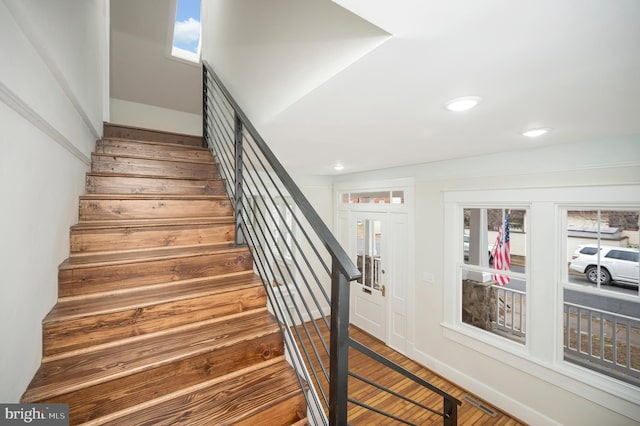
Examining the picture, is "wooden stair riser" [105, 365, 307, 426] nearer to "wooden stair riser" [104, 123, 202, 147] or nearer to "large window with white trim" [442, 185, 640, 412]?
"large window with white trim" [442, 185, 640, 412]

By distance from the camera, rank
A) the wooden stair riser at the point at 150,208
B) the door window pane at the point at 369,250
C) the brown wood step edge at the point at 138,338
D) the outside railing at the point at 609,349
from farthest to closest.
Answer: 1. the door window pane at the point at 369,250
2. the outside railing at the point at 609,349
3. the wooden stair riser at the point at 150,208
4. the brown wood step edge at the point at 138,338

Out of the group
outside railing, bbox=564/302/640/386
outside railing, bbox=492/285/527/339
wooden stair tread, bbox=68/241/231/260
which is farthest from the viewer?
outside railing, bbox=492/285/527/339

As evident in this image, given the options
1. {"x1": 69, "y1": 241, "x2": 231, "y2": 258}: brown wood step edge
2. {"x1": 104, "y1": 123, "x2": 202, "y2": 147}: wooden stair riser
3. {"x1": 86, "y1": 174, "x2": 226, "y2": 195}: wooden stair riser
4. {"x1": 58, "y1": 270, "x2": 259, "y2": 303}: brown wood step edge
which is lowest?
{"x1": 58, "y1": 270, "x2": 259, "y2": 303}: brown wood step edge

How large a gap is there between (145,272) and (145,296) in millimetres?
162

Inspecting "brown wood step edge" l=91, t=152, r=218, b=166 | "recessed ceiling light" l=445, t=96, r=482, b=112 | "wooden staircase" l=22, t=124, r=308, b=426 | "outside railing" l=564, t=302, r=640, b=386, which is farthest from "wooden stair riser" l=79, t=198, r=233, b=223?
"outside railing" l=564, t=302, r=640, b=386

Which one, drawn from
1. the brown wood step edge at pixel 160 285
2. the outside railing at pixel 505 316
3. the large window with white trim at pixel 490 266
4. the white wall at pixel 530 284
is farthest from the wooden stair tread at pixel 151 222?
the outside railing at pixel 505 316

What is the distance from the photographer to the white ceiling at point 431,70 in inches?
31.3

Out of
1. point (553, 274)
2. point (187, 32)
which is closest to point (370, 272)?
point (553, 274)

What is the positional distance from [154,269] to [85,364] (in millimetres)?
520

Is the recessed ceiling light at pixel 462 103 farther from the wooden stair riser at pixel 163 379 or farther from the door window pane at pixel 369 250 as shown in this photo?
the door window pane at pixel 369 250

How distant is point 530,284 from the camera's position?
8.50 feet

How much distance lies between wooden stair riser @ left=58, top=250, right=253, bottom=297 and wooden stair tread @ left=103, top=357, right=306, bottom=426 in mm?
632

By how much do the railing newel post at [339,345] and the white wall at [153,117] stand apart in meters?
4.26

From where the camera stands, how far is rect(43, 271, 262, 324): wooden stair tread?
1.23 meters
